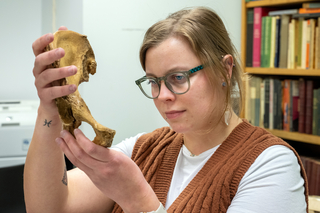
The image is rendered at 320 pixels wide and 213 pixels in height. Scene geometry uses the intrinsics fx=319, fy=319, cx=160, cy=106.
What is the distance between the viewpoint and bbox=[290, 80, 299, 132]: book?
6.41 ft

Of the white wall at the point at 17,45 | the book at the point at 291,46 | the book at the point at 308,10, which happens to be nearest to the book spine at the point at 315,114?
→ the book at the point at 291,46

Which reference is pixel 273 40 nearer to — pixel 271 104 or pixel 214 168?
pixel 271 104

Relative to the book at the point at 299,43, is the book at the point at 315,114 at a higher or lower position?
lower

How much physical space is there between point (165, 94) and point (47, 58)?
1.29 feet

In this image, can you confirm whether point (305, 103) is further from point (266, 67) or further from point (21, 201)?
point (21, 201)

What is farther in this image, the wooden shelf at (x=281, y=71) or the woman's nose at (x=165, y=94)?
the wooden shelf at (x=281, y=71)

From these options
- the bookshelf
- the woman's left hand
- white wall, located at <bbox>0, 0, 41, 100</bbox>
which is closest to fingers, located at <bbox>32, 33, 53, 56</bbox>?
the woman's left hand

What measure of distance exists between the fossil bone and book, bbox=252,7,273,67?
61.4 inches

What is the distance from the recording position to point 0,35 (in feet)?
7.67

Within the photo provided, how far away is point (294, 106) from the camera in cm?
196

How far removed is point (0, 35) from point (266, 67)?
6.22 feet

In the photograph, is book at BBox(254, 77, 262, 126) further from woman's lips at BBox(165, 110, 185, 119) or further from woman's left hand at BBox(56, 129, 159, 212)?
woman's left hand at BBox(56, 129, 159, 212)

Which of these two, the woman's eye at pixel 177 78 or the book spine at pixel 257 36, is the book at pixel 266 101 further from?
the woman's eye at pixel 177 78

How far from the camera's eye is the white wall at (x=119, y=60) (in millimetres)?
1855
